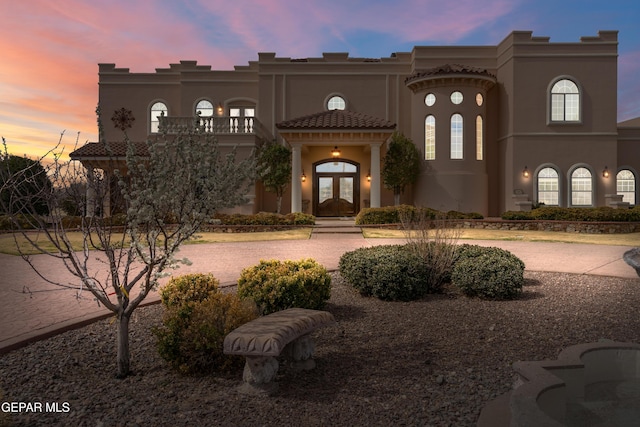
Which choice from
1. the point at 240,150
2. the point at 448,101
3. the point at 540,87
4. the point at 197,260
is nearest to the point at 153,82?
the point at 240,150

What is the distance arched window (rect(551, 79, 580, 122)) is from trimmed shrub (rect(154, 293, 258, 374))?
25.5m

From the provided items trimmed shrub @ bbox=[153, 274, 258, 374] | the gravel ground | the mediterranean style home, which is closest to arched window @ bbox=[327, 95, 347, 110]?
the mediterranean style home

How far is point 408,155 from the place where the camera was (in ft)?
81.9

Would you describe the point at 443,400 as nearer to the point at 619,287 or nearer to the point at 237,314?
the point at 237,314

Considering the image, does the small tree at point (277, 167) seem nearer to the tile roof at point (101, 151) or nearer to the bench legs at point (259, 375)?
the tile roof at point (101, 151)

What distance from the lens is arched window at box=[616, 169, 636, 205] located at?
1047 inches

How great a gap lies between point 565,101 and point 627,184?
634 centimetres

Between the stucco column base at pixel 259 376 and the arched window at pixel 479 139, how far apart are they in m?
23.6

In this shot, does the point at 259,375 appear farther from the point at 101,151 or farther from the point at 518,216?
the point at 101,151

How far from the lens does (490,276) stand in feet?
24.0

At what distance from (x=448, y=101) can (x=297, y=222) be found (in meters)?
11.1

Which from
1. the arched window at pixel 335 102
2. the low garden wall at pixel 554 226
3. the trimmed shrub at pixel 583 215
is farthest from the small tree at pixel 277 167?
the trimmed shrub at pixel 583 215

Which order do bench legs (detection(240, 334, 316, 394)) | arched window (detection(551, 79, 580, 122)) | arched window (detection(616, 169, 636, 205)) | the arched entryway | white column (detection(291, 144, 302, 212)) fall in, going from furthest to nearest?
the arched entryway
arched window (detection(616, 169, 636, 205))
arched window (detection(551, 79, 580, 122))
white column (detection(291, 144, 302, 212))
bench legs (detection(240, 334, 316, 394))

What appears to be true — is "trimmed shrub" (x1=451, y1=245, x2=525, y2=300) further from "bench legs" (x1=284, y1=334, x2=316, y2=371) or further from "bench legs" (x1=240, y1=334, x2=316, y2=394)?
"bench legs" (x1=240, y1=334, x2=316, y2=394)
